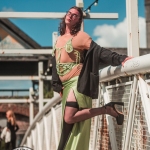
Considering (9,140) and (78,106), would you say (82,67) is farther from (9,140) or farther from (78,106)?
(9,140)

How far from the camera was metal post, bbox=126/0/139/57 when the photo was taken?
8.68 ft

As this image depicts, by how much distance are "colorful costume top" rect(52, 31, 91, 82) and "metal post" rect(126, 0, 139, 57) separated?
26cm

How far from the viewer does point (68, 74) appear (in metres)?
2.65

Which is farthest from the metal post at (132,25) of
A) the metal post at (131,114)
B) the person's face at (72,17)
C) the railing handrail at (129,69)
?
the metal post at (131,114)

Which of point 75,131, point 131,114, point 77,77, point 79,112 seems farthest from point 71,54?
point 131,114

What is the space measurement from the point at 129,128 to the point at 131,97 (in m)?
0.18

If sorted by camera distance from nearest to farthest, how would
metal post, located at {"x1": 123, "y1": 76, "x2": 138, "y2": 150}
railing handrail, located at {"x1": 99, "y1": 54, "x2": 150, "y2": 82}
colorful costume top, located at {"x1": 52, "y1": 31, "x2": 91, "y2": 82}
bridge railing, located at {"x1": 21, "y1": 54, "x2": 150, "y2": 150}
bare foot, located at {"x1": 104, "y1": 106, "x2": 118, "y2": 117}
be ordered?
1. railing handrail, located at {"x1": 99, "y1": 54, "x2": 150, "y2": 82}
2. bridge railing, located at {"x1": 21, "y1": 54, "x2": 150, "y2": 150}
3. metal post, located at {"x1": 123, "y1": 76, "x2": 138, "y2": 150}
4. bare foot, located at {"x1": 104, "y1": 106, "x2": 118, "y2": 117}
5. colorful costume top, located at {"x1": 52, "y1": 31, "x2": 91, "y2": 82}

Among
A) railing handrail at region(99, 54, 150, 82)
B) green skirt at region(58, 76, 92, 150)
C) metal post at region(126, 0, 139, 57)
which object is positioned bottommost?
green skirt at region(58, 76, 92, 150)

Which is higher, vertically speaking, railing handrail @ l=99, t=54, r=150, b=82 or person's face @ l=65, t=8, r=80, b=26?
person's face @ l=65, t=8, r=80, b=26

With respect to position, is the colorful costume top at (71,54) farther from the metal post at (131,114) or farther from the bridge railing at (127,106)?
the metal post at (131,114)

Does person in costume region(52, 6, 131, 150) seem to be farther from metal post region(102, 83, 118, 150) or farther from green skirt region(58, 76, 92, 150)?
metal post region(102, 83, 118, 150)

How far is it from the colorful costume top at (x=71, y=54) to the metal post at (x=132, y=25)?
262 millimetres

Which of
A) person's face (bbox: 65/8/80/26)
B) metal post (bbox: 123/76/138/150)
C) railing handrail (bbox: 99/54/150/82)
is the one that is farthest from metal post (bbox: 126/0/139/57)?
metal post (bbox: 123/76/138/150)

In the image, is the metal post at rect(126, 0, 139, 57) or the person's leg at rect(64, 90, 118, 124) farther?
the metal post at rect(126, 0, 139, 57)
